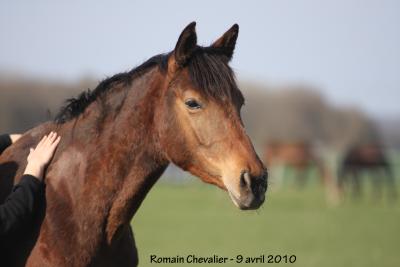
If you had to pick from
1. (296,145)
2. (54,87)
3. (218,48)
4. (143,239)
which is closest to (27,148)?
(218,48)

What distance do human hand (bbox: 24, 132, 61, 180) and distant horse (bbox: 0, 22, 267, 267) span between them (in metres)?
0.05

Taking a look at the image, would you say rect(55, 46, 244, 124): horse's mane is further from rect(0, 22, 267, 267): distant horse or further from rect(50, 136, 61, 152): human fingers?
rect(50, 136, 61, 152): human fingers

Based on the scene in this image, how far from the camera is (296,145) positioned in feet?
118

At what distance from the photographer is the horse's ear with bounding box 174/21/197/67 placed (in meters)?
3.62

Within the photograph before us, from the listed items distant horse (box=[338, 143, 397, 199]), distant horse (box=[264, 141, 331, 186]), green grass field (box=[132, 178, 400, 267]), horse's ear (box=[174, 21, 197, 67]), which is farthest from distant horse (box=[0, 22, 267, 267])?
distant horse (box=[264, 141, 331, 186])

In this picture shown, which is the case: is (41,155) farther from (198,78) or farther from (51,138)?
(198,78)

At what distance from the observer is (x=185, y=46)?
Result: 3678 mm

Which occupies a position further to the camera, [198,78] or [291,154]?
[291,154]

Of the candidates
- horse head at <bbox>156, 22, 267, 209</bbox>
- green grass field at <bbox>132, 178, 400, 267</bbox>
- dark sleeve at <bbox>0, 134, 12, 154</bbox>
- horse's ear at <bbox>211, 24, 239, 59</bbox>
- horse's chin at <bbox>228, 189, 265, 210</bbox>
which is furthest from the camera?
green grass field at <bbox>132, 178, 400, 267</bbox>

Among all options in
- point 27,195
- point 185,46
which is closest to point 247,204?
point 185,46

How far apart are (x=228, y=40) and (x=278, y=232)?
13085mm

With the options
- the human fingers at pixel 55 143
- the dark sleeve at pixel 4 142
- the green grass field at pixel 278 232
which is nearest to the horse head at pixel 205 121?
the human fingers at pixel 55 143

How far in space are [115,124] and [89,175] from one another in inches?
14.6

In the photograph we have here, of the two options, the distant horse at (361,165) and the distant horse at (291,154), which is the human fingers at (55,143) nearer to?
the distant horse at (361,165)
